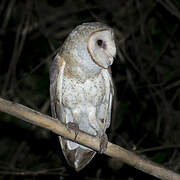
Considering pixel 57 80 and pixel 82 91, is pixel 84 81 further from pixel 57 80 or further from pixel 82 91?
pixel 57 80

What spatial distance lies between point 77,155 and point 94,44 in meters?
0.96

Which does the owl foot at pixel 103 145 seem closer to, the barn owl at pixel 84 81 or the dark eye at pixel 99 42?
the barn owl at pixel 84 81

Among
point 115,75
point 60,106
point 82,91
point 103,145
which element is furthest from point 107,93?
point 115,75

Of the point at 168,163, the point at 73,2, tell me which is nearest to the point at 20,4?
the point at 73,2

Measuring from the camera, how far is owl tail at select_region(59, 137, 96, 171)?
2.55 m

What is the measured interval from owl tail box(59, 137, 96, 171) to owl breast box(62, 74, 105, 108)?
1.12 ft

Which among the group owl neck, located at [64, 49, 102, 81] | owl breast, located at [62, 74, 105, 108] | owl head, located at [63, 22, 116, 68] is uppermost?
owl head, located at [63, 22, 116, 68]

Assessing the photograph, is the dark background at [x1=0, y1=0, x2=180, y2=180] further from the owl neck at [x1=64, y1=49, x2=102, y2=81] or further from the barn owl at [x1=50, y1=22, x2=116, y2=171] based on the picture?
the owl neck at [x1=64, y1=49, x2=102, y2=81]

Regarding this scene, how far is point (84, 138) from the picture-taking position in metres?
2.02

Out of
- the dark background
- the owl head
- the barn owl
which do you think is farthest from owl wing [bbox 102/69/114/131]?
the dark background

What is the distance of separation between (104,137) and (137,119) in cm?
173

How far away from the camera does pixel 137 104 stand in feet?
13.1

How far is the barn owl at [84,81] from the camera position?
222 centimetres

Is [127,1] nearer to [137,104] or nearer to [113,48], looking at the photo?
[137,104]
